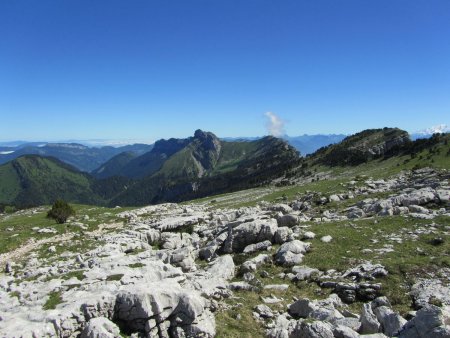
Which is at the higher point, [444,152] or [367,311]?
[444,152]

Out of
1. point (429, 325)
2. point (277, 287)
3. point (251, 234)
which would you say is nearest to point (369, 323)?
point (429, 325)

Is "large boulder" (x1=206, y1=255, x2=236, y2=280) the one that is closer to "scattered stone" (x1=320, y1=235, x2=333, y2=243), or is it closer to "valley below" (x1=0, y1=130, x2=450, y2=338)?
"valley below" (x1=0, y1=130, x2=450, y2=338)

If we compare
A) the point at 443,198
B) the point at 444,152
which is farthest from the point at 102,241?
the point at 444,152

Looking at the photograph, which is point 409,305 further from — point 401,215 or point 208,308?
point 401,215

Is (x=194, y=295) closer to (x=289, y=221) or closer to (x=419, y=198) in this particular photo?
(x=289, y=221)

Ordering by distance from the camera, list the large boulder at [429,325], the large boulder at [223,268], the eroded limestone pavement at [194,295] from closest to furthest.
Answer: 1. the large boulder at [429,325]
2. the eroded limestone pavement at [194,295]
3. the large boulder at [223,268]

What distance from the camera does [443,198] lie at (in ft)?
120

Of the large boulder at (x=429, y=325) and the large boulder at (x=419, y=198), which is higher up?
the large boulder at (x=419, y=198)

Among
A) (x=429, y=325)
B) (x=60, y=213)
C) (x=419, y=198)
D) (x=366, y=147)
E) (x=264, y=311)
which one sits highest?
(x=366, y=147)

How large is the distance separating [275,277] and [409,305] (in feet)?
27.9

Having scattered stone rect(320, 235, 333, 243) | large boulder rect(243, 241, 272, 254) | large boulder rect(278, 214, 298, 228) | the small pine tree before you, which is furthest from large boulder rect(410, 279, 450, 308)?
the small pine tree

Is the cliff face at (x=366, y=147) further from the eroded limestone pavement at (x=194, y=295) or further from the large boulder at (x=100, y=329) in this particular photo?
the large boulder at (x=100, y=329)

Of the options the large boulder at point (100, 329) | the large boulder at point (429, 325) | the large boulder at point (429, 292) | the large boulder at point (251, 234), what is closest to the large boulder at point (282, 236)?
the large boulder at point (251, 234)

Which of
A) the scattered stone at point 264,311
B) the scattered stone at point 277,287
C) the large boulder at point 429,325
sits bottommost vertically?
the scattered stone at point 277,287
